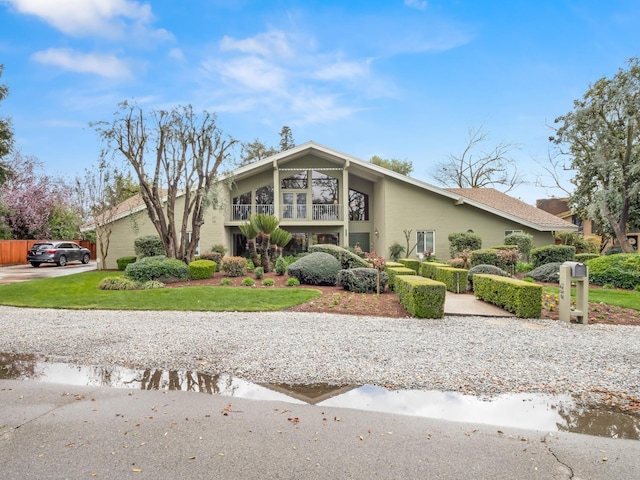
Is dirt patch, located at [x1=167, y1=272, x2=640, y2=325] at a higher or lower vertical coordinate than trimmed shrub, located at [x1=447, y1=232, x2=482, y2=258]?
lower

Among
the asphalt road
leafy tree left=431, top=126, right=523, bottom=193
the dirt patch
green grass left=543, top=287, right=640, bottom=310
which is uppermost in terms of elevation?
leafy tree left=431, top=126, right=523, bottom=193

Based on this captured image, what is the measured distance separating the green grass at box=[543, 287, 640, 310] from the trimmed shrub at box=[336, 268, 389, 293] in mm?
4987

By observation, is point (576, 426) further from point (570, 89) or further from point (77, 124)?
point (570, 89)

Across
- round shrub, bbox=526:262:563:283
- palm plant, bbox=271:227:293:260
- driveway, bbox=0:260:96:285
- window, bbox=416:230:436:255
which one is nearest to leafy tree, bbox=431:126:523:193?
window, bbox=416:230:436:255

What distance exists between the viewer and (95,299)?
10.8 m

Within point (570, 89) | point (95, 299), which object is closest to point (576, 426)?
point (95, 299)

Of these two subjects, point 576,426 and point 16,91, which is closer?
point 576,426

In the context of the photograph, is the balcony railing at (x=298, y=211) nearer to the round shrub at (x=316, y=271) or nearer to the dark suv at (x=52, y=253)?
the round shrub at (x=316, y=271)

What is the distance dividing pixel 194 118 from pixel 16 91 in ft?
20.0

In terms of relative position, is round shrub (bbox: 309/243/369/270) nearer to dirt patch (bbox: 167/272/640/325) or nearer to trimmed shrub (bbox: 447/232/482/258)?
dirt patch (bbox: 167/272/640/325)

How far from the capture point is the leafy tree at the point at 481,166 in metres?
37.4

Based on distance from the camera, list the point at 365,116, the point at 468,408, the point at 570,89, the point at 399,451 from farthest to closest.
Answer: the point at 570,89 < the point at 365,116 < the point at 468,408 < the point at 399,451

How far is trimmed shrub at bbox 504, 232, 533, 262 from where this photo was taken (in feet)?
64.7

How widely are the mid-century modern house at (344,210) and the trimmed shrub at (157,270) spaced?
6334 millimetres
